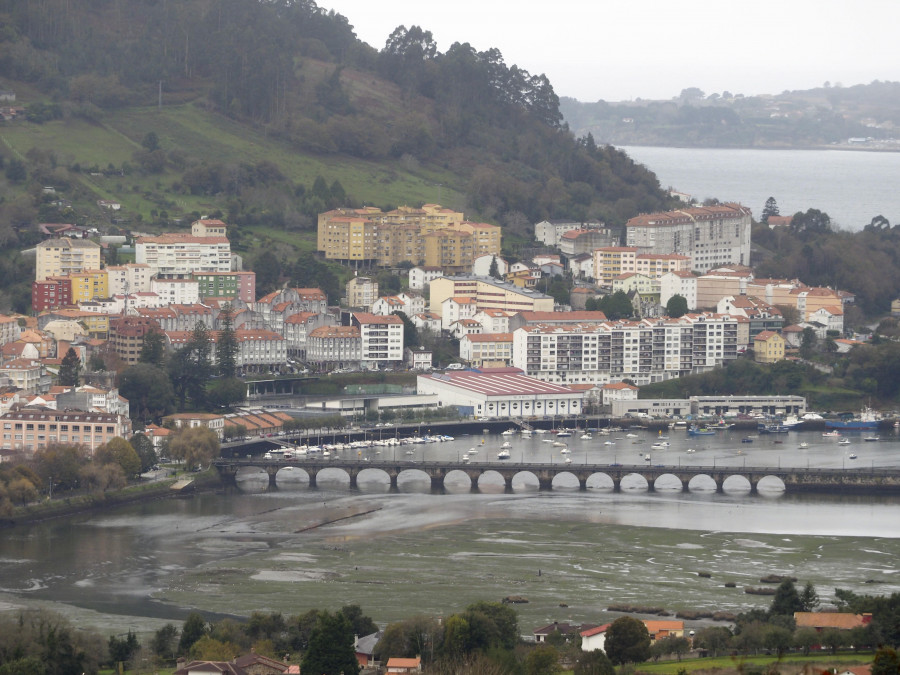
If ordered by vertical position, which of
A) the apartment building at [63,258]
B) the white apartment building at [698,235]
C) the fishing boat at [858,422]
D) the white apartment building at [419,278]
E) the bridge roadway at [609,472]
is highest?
the white apartment building at [698,235]

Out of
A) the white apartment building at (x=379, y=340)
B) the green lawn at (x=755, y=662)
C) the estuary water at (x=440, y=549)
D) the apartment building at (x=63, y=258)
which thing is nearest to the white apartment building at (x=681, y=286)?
the white apartment building at (x=379, y=340)

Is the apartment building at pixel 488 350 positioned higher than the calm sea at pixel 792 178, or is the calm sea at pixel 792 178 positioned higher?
the calm sea at pixel 792 178

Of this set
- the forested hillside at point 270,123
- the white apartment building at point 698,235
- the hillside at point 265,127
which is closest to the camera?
the hillside at point 265,127

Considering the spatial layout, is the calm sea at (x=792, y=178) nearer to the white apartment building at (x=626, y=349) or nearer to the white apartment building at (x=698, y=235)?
the white apartment building at (x=698, y=235)

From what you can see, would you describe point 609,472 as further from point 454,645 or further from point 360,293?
point 454,645

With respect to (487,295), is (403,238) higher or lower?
higher

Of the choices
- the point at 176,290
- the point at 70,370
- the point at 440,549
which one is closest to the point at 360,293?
the point at 176,290

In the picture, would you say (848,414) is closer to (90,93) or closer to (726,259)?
(726,259)
